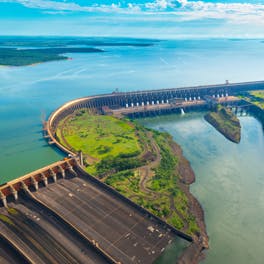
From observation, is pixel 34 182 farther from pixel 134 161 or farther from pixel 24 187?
pixel 134 161

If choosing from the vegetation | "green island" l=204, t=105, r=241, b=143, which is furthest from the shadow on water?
"green island" l=204, t=105, r=241, b=143

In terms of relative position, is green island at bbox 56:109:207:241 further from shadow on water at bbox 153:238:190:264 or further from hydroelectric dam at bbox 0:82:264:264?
hydroelectric dam at bbox 0:82:264:264

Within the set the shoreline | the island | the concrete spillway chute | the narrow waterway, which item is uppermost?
the concrete spillway chute

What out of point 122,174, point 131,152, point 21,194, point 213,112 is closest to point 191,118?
point 213,112

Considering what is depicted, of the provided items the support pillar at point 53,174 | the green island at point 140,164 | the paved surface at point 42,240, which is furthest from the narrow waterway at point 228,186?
the support pillar at point 53,174

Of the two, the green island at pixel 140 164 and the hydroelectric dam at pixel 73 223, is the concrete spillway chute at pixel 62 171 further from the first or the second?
the green island at pixel 140 164

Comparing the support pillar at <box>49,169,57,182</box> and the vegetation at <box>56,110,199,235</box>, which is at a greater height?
the support pillar at <box>49,169,57,182</box>
